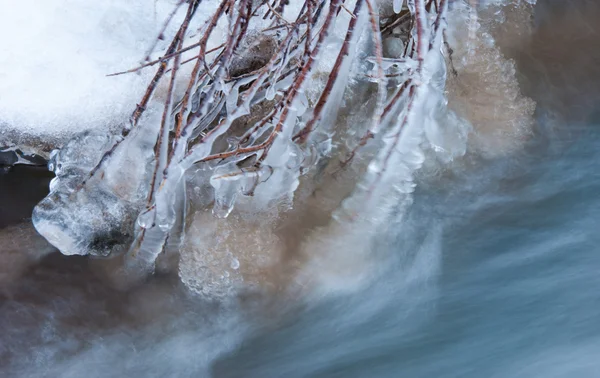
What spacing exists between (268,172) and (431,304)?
638 mm

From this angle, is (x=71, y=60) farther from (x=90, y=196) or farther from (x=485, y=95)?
(x=485, y=95)

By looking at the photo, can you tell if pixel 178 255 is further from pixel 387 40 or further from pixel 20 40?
pixel 387 40

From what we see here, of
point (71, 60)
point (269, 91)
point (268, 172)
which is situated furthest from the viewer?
point (71, 60)

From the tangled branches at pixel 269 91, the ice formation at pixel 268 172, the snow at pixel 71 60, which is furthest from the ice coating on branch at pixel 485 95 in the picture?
the snow at pixel 71 60

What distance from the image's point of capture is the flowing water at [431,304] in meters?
1.46

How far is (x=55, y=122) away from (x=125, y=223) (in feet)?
1.08

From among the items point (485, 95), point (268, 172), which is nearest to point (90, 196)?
point (268, 172)

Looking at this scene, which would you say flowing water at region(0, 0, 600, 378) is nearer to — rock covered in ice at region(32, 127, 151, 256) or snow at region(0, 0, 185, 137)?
rock covered in ice at region(32, 127, 151, 256)

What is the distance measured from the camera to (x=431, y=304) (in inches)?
60.4

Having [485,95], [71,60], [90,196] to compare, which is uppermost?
[485,95]

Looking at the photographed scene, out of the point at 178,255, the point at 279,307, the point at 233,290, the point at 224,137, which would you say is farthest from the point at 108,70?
the point at 279,307

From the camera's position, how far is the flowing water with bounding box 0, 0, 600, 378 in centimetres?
146

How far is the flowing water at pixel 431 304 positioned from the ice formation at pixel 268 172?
0.08 m

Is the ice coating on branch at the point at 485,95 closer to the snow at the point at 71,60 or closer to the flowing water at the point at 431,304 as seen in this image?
the flowing water at the point at 431,304
